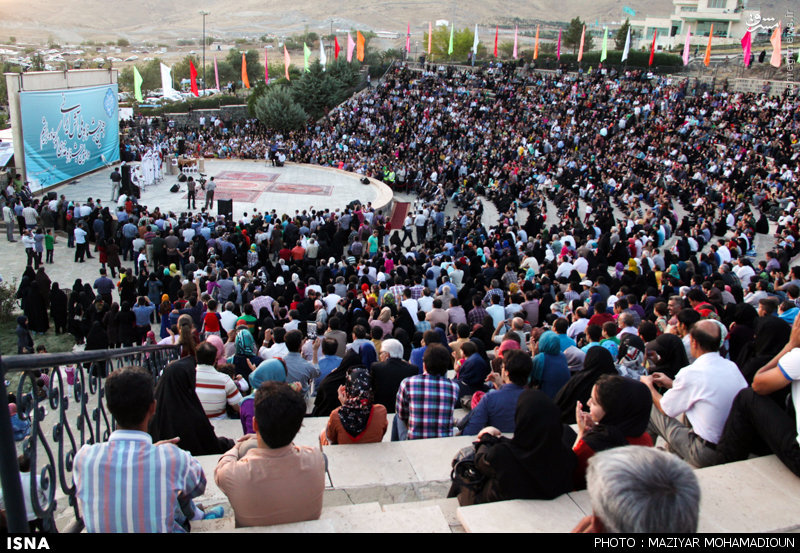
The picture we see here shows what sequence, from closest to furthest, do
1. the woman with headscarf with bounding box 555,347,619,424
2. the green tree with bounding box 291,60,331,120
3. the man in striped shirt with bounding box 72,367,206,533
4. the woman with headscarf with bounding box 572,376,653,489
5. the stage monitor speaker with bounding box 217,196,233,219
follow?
1. the man in striped shirt with bounding box 72,367,206,533
2. the woman with headscarf with bounding box 572,376,653,489
3. the woman with headscarf with bounding box 555,347,619,424
4. the stage monitor speaker with bounding box 217,196,233,219
5. the green tree with bounding box 291,60,331,120

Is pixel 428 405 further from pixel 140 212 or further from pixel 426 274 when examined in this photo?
pixel 140 212

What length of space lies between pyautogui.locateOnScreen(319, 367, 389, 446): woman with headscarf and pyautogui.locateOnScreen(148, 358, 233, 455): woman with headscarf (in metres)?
0.95

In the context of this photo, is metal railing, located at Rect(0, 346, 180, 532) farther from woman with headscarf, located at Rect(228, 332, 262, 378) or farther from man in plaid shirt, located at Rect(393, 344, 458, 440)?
woman with headscarf, located at Rect(228, 332, 262, 378)

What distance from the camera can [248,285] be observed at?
11.6 meters

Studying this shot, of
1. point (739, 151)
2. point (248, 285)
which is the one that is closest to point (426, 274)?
point (248, 285)

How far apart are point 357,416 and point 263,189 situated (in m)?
21.5

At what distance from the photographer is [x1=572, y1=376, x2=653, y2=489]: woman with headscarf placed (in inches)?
144

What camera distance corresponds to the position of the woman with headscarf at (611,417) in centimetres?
366

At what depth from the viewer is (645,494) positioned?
80.2 inches

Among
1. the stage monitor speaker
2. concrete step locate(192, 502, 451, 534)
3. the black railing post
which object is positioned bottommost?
the stage monitor speaker

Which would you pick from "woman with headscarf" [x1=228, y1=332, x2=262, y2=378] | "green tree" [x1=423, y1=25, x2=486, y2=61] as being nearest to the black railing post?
"woman with headscarf" [x1=228, y1=332, x2=262, y2=378]

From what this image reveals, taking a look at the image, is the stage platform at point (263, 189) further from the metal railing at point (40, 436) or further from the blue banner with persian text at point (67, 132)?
the metal railing at point (40, 436)

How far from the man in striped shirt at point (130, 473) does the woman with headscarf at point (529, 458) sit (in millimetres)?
1655

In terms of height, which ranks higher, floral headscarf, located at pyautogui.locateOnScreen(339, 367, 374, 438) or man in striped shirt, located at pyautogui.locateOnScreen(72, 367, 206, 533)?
man in striped shirt, located at pyautogui.locateOnScreen(72, 367, 206, 533)
